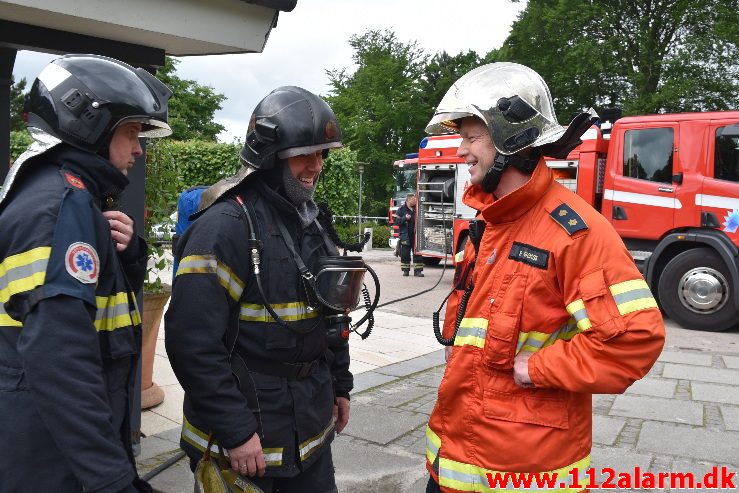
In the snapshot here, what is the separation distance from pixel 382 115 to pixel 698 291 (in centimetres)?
3217

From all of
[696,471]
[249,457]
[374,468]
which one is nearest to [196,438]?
[249,457]

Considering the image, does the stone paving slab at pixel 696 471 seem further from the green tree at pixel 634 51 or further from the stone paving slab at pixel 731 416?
the green tree at pixel 634 51

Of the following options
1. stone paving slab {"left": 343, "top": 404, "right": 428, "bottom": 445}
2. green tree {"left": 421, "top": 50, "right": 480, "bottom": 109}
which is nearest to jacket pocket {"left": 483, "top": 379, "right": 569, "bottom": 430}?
stone paving slab {"left": 343, "top": 404, "right": 428, "bottom": 445}

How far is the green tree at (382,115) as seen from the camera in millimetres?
39938

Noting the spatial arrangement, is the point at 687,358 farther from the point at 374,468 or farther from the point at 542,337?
the point at 542,337

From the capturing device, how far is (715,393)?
5.88m

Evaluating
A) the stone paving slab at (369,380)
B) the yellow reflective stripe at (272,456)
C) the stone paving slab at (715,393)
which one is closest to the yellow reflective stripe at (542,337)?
the yellow reflective stripe at (272,456)

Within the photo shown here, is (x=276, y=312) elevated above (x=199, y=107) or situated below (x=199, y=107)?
below

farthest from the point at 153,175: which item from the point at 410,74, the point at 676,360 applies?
Result: the point at 410,74

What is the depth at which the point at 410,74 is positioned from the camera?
42406mm

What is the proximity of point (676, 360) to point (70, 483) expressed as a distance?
6.95 metres

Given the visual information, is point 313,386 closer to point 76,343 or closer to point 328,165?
point 76,343

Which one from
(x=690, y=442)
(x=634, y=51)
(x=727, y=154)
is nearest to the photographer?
(x=690, y=442)

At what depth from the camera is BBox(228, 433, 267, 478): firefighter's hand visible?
6.88 ft
